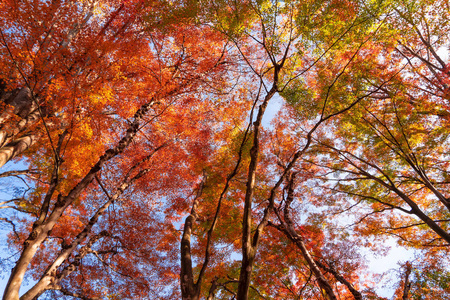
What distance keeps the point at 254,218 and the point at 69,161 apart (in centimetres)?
778

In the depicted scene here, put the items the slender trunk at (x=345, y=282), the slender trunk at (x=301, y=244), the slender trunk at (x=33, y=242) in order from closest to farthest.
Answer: the slender trunk at (x=33, y=242) → the slender trunk at (x=301, y=244) → the slender trunk at (x=345, y=282)

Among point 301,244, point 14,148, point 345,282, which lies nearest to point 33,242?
point 14,148

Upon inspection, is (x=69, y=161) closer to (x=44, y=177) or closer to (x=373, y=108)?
(x=44, y=177)

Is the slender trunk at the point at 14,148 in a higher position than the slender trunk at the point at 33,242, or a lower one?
higher

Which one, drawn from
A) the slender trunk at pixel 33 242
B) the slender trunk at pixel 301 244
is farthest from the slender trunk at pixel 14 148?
the slender trunk at pixel 301 244

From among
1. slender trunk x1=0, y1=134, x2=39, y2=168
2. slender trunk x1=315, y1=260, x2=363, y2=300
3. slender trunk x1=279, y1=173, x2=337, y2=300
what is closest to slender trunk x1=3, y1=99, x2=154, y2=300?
slender trunk x1=0, y1=134, x2=39, y2=168

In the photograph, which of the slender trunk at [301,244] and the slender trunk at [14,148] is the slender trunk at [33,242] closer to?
the slender trunk at [14,148]

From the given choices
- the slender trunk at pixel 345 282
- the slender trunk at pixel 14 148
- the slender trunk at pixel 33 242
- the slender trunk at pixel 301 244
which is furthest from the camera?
the slender trunk at pixel 14 148

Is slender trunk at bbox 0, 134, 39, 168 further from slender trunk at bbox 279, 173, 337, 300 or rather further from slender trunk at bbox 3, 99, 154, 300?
slender trunk at bbox 279, 173, 337, 300

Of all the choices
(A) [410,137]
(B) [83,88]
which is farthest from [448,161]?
(B) [83,88]

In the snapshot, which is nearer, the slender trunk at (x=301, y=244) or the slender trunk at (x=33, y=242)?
the slender trunk at (x=33, y=242)

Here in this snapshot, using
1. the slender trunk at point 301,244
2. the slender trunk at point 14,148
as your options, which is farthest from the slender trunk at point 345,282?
the slender trunk at point 14,148

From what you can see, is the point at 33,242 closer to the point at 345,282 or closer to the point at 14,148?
the point at 14,148

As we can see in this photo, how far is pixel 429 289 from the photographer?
7.24 metres
